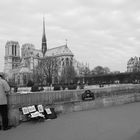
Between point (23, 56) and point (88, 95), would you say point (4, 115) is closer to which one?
point (88, 95)

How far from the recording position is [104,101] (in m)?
11.2

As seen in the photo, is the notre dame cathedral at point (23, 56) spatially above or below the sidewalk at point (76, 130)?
above

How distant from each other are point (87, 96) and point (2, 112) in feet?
16.1

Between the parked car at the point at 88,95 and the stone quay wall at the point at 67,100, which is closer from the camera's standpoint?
the stone quay wall at the point at 67,100

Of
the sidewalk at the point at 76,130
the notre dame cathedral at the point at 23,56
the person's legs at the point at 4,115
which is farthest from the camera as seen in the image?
the notre dame cathedral at the point at 23,56

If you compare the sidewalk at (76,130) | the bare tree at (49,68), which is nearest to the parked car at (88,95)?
the sidewalk at (76,130)

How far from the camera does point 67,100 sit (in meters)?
9.23

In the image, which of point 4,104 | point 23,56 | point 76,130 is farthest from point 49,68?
point 23,56

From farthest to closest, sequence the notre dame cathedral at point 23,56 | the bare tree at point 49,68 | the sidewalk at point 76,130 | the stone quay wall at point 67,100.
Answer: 1. the notre dame cathedral at point 23,56
2. the bare tree at point 49,68
3. the stone quay wall at point 67,100
4. the sidewalk at point 76,130

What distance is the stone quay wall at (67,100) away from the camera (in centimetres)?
696

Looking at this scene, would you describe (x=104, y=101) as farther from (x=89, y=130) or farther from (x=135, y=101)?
(x=89, y=130)

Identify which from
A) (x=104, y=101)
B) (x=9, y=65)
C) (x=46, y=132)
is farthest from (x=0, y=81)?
(x=9, y=65)

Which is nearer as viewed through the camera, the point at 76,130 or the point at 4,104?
the point at 76,130

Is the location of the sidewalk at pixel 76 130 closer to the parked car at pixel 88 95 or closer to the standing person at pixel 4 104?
the standing person at pixel 4 104
